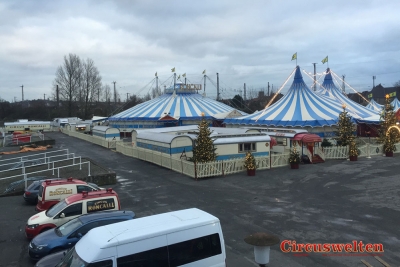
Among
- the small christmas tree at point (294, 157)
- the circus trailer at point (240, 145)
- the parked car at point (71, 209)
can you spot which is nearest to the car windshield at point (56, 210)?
the parked car at point (71, 209)

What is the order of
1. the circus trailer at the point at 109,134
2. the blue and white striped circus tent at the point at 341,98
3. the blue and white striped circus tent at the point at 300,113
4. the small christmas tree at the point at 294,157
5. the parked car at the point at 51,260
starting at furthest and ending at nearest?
the blue and white striped circus tent at the point at 341,98 → the circus trailer at the point at 109,134 → the blue and white striped circus tent at the point at 300,113 → the small christmas tree at the point at 294,157 → the parked car at the point at 51,260

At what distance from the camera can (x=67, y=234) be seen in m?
8.81

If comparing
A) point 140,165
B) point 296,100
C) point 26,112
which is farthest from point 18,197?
point 26,112

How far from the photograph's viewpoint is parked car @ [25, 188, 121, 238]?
1024 cm

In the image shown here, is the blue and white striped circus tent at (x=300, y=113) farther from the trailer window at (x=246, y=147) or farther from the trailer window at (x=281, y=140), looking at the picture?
the trailer window at (x=246, y=147)

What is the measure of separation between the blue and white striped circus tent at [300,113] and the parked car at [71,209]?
23.4 metres

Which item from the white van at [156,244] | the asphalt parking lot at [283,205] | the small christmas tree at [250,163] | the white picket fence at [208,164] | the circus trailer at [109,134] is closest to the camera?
the white van at [156,244]

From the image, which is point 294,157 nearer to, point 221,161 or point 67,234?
point 221,161

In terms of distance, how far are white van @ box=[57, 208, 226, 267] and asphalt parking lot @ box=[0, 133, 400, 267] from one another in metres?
2.10

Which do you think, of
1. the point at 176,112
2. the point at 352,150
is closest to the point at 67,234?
the point at 352,150

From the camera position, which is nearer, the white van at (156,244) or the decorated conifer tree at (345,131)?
the white van at (156,244)

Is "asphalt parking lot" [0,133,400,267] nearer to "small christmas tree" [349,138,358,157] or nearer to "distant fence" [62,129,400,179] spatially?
"distant fence" [62,129,400,179]

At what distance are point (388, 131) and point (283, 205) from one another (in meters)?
18.4

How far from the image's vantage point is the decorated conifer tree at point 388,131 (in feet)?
87.7
